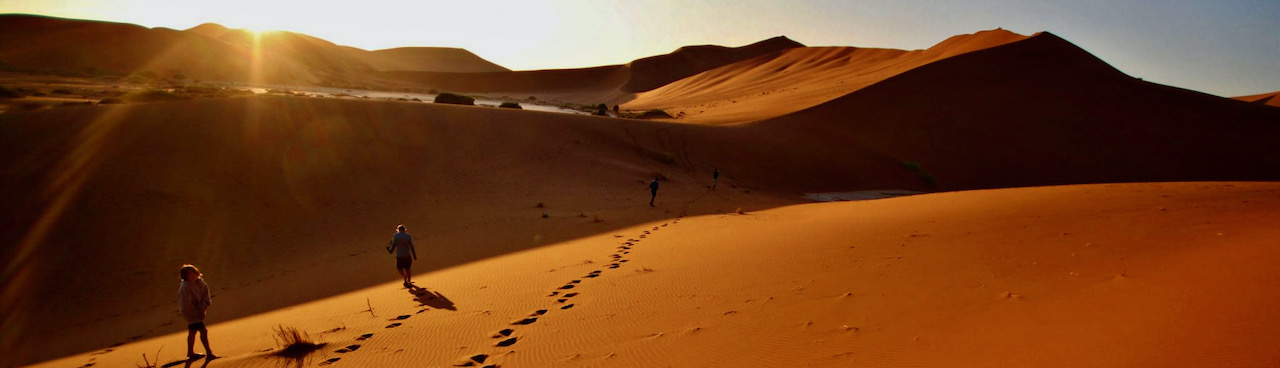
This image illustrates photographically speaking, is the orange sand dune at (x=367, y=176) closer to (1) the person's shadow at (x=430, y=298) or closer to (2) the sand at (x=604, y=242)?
(2) the sand at (x=604, y=242)

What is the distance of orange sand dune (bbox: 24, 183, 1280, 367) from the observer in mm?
4172

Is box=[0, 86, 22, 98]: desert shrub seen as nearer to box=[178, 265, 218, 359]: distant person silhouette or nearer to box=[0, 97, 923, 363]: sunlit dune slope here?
box=[0, 97, 923, 363]: sunlit dune slope

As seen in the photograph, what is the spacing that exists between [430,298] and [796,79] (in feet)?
174

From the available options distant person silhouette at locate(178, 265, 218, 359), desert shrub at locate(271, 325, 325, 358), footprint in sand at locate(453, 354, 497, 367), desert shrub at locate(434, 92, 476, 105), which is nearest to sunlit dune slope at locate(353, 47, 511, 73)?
desert shrub at locate(434, 92, 476, 105)

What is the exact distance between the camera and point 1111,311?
4.51m

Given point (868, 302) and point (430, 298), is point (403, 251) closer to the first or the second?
point (430, 298)

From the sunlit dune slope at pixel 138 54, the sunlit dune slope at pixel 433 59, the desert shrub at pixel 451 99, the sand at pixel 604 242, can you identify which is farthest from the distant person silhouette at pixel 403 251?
the sunlit dune slope at pixel 433 59

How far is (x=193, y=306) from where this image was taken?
6.51 m

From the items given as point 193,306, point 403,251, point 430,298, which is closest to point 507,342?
point 430,298

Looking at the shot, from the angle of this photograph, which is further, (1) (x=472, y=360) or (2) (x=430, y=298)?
(2) (x=430, y=298)

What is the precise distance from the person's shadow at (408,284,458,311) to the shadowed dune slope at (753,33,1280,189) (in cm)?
2868

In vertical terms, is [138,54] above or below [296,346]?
above

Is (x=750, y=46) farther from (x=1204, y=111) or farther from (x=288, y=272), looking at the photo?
(x=288, y=272)

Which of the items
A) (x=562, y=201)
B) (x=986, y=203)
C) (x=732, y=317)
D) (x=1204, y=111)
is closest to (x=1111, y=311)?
(x=732, y=317)
